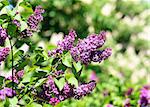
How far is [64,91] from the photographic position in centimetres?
272

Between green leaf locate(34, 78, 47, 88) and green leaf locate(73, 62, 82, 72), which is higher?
green leaf locate(73, 62, 82, 72)

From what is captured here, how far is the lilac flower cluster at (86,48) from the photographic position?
259cm

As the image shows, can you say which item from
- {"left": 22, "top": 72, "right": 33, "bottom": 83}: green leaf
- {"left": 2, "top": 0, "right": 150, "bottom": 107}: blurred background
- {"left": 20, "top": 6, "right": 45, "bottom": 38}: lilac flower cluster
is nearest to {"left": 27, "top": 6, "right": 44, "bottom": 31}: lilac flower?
{"left": 20, "top": 6, "right": 45, "bottom": 38}: lilac flower cluster

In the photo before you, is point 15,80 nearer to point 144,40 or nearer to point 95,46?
point 95,46

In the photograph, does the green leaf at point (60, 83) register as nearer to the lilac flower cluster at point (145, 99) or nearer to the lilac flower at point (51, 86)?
the lilac flower at point (51, 86)

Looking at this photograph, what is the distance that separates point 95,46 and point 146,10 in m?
15.7

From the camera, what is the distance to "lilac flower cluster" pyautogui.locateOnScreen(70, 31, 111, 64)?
8.49ft

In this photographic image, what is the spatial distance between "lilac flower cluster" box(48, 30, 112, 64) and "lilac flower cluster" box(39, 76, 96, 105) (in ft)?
0.50

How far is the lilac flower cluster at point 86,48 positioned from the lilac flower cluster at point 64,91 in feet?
0.50

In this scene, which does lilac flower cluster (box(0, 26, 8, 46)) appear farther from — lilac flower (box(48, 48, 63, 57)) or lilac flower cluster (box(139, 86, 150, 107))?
lilac flower cluster (box(139, 86, 150, 107))

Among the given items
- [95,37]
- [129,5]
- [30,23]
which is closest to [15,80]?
[30,23]

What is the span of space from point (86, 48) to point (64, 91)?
0.90 ft

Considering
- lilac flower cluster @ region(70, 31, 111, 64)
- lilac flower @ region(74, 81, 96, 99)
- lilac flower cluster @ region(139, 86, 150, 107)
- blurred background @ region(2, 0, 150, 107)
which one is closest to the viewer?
lilac flower cluster @ region(70, 31, 111, 64)

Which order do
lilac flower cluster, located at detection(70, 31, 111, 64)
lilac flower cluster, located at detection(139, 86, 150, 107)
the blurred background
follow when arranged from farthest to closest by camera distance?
the blurred background → lilac flower cluster, located at detection(139, 86, 150, 107) → lilac flower cluster, located at detection(70, 31, 111, 64)
